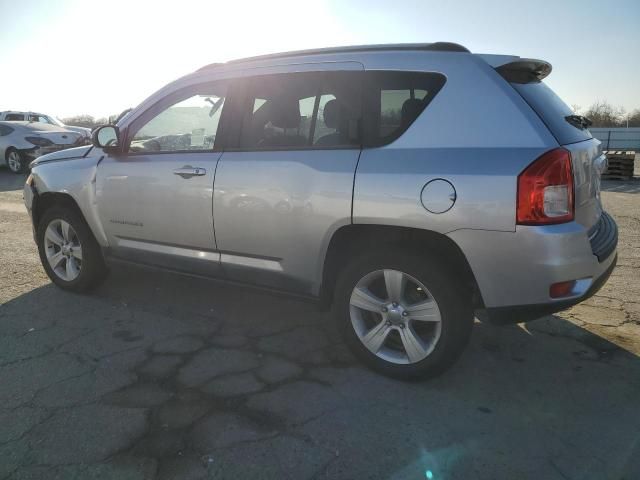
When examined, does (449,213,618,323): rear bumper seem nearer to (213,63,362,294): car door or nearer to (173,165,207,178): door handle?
(213,63,362,294): car door

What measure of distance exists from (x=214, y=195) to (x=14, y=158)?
13.5m

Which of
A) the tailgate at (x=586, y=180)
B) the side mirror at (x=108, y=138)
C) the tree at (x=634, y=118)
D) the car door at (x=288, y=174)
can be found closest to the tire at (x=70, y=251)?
the side mirror at (x=108, y=138)

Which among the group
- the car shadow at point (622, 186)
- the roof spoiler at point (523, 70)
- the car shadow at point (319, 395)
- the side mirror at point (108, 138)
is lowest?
the car shadow at point (319, 395)

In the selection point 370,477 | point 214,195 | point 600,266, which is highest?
point 214,195

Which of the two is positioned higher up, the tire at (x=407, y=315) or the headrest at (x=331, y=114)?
the headrest at (x=331, y=114)

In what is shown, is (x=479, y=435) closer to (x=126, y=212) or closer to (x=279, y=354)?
(x=279, y=354)

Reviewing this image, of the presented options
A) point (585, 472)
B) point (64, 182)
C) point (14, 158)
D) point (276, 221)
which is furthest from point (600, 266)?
point (14, 158)

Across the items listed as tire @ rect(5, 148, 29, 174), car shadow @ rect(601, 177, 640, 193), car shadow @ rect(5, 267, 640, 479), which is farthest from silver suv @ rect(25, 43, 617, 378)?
tire @ rect(5, 148, 29, 174)

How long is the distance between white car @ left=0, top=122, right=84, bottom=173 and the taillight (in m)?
14.1

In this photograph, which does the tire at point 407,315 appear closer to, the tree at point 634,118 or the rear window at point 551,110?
the rear window at point 551,110

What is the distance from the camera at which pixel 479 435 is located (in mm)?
2439

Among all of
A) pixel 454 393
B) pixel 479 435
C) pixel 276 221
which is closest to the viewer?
pixel 479 435

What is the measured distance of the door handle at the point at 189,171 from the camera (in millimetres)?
3427

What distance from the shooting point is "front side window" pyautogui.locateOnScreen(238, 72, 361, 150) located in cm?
300
